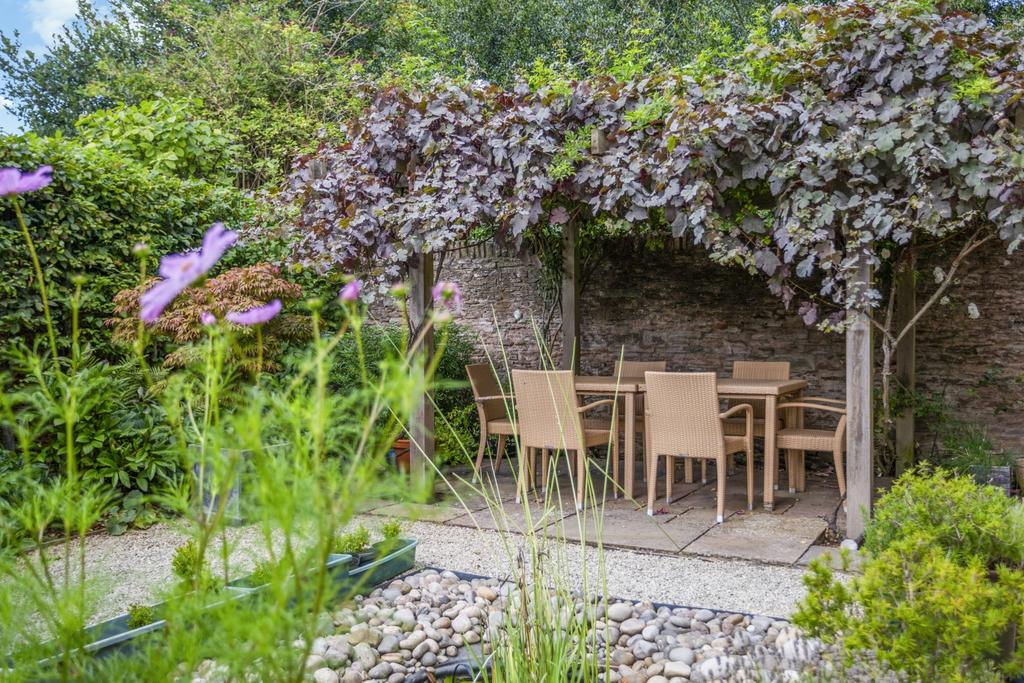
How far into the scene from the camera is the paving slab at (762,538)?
4.01 meters

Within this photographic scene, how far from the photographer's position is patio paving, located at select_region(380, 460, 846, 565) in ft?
13.4

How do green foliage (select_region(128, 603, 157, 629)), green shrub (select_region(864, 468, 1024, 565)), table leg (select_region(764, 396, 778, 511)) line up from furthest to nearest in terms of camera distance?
1. table leg (select_region(764, 396, 778, 511))
2. green foliage (select_region(128, 603, 157, 629))
3. green shrub (select_region(864, 468, 1024, 565))

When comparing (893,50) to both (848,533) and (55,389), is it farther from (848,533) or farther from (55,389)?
(55,389)

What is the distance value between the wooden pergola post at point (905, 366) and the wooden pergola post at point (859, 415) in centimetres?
208

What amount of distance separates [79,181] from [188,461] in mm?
4805

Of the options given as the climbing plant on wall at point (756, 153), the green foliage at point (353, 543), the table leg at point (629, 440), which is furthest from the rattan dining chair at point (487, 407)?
the green foliage at point (353, 543)

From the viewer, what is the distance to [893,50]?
12.7 ft

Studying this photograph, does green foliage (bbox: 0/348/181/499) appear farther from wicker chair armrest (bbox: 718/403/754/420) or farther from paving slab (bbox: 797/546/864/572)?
paving slab (bbox: 797/546/864/572)

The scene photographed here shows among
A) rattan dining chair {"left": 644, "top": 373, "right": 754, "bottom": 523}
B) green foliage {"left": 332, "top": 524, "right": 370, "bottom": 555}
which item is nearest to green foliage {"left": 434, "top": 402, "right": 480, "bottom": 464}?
rattan dining chair {"left": 644, "top": 373, "right": 754, "bottom": 523}

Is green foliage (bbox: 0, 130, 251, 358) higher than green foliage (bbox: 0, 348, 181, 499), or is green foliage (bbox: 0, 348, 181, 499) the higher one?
green foliage (bbox: 0, 130, 251, 358)

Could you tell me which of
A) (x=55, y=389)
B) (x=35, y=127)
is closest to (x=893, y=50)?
(x=55, y=389)

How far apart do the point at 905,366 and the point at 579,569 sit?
11.9 feet

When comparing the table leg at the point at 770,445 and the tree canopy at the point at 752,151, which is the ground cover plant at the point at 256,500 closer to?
the tree canopy at the point at 752,151

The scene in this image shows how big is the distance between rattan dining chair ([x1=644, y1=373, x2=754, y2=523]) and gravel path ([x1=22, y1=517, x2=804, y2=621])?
2.42 ft
